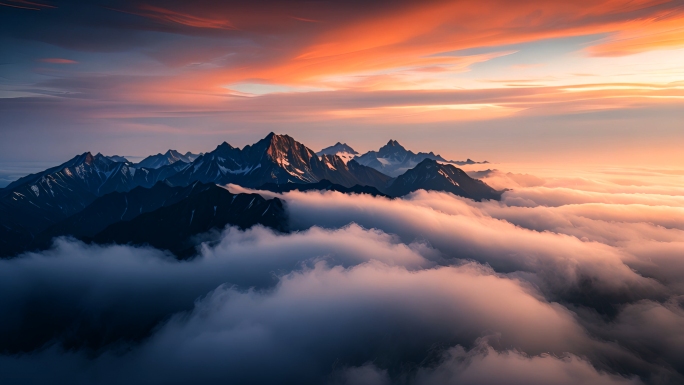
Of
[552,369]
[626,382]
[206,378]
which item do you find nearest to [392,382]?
[552,369]

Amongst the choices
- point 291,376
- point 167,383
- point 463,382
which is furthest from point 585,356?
point 167,383

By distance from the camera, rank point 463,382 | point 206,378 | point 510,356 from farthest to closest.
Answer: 1. point 206,378
2. point 510,356
3. point 463,382

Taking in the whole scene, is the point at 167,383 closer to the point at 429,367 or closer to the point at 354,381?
the point at 354,381

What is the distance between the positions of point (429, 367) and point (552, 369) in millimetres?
54228

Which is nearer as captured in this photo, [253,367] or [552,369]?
[552,369]

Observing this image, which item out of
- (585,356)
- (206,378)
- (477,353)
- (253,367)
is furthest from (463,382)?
(206,378)

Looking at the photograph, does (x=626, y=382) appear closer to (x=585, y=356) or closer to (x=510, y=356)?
(x=585, y=356)

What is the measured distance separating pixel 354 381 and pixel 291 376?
3078 cm

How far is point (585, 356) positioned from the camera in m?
199

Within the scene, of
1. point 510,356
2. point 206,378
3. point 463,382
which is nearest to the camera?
point 463,382

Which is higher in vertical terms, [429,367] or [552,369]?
[552,369]

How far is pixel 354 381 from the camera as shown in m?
189

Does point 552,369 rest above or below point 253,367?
above

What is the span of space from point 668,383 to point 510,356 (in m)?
83.1
